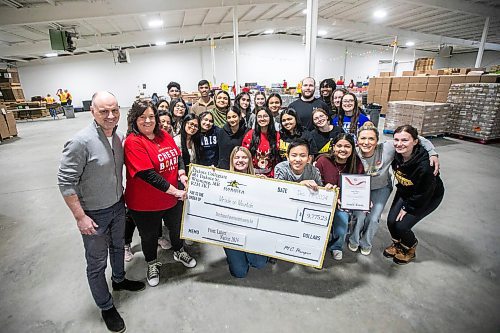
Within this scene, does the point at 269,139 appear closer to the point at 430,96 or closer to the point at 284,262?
the point at 284,262

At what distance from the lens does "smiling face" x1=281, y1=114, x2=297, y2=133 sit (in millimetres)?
2814

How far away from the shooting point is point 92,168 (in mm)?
1642

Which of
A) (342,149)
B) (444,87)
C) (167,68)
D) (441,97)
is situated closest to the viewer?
(342,149)

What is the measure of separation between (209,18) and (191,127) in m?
10.8

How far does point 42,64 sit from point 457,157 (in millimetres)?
24623

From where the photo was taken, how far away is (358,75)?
21.8 meters

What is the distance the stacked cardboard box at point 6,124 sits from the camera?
9.07 metres

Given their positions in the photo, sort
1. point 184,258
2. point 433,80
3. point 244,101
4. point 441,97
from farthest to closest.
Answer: point 433,80 < point 441,97 < point 244,101 < point 184,258

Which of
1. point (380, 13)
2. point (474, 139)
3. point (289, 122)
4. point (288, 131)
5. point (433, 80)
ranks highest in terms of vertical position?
point (380, 13)

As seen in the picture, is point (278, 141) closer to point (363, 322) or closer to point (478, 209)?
point (363, 322)

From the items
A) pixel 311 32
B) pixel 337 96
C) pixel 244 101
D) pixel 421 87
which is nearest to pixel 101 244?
pixel 244 101

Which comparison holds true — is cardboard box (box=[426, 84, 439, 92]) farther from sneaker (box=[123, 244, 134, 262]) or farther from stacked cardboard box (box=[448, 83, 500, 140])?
sneaker (box=[123, 244, 134, 262])

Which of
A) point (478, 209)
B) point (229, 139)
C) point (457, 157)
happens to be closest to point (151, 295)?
point (229, 139)

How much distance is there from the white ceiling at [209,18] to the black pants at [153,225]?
770cm
